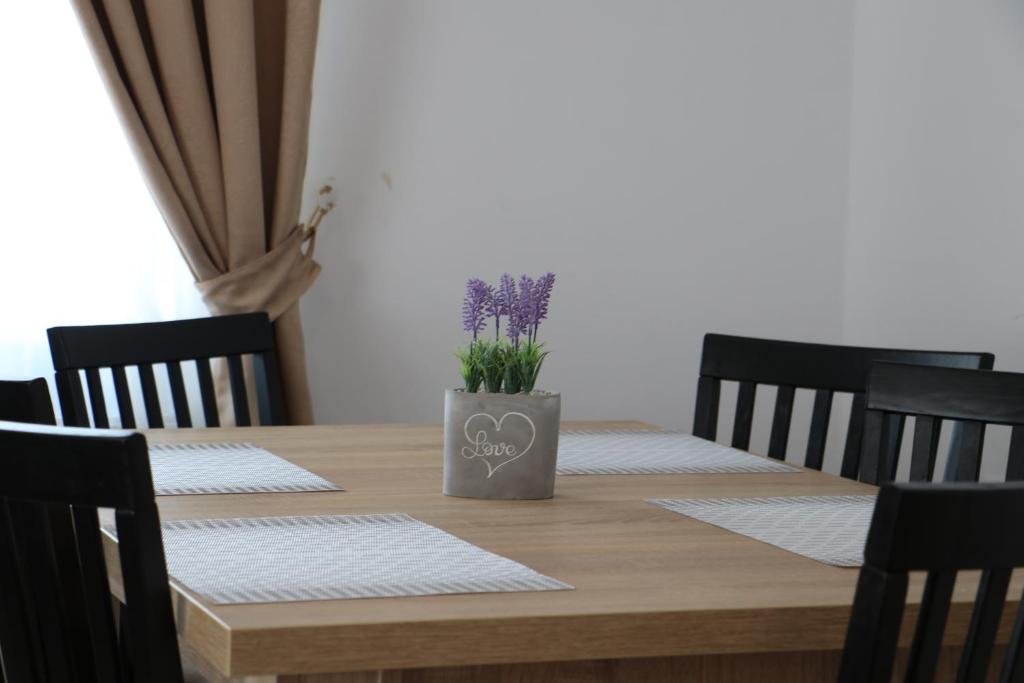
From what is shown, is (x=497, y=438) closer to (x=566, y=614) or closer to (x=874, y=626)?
(x=566, y=614)

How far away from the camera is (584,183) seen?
3256 millimetres

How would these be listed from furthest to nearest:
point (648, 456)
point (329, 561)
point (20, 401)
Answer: point (648, 456) < point (20, 401) < point (329, 561)

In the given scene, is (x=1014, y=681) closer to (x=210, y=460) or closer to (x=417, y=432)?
(x=210, y=460)

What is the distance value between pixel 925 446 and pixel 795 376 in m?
0.35

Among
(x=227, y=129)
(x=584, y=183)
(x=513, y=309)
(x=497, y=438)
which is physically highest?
(x=227, y=129)

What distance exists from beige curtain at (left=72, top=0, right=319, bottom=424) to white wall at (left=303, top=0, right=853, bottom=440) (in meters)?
0.17

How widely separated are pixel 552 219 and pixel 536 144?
192 mm

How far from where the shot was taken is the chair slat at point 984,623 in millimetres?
807

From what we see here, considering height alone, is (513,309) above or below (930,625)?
above

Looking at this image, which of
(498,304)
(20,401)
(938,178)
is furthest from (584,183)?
(20,401)

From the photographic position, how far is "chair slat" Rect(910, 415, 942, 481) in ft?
5.59

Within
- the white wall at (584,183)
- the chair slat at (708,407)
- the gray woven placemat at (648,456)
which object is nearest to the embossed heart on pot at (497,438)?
the gray woven placemat at (648,456)

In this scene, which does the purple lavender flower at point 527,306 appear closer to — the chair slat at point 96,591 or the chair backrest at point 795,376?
the chair slat at point 96,591

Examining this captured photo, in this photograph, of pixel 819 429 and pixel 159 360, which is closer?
pixel 819 429
